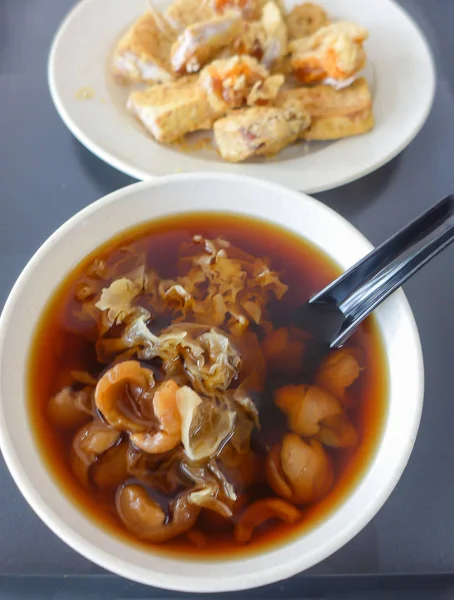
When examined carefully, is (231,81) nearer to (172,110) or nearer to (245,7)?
(172,110)

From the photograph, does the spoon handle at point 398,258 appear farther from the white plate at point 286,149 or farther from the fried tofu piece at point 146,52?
the fried tofu piece at point 146,52

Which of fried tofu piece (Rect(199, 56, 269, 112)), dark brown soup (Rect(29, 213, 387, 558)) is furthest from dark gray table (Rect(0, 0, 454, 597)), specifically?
fried tofu piece (Rect(199, 56, 269, 112))

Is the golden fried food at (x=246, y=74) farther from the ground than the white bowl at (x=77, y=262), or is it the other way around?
the golden fried food at (x=246, y=74)

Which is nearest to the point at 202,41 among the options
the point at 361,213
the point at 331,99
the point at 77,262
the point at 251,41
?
the point at 251,41

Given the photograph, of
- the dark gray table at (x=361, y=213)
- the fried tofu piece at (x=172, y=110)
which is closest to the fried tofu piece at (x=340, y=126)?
the dark gray table at (x=361, y=213)

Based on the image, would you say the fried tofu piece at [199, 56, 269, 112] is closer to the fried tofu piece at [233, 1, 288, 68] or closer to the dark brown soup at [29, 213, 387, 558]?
the fried tofu piece at [233, 1, 288, 68]
